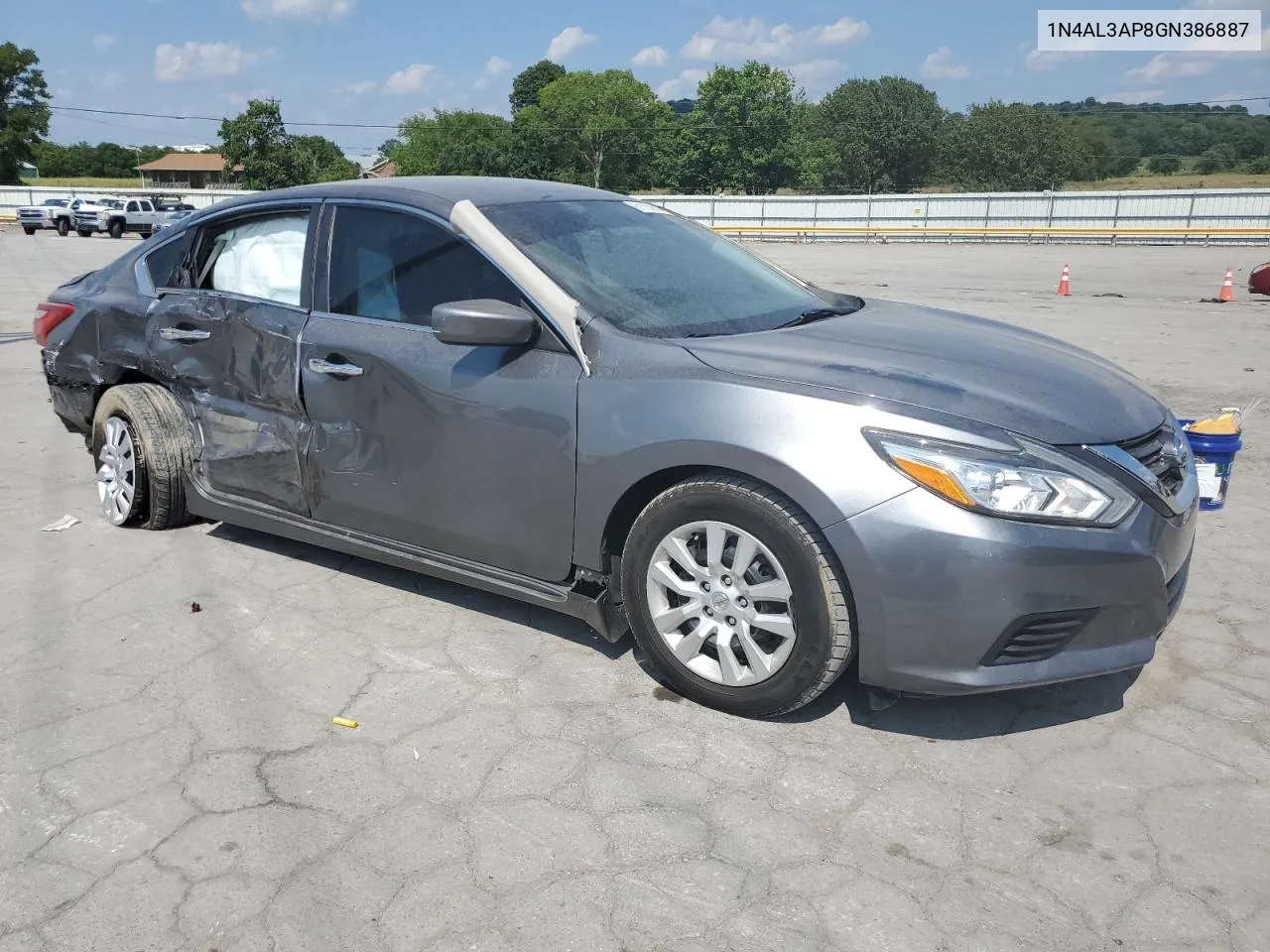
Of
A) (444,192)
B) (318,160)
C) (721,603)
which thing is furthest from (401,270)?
(318,160)

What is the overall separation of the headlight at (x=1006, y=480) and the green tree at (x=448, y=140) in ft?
306

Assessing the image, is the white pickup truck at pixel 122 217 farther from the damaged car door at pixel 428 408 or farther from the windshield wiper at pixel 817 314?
the windshield wiper at pixel 817 314

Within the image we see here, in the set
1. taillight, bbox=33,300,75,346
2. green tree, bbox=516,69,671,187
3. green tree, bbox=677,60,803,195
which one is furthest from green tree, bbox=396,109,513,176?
taillight, bbox=33,300,75,346

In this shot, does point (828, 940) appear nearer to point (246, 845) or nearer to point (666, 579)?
point (666, 579)

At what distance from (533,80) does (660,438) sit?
135 meters

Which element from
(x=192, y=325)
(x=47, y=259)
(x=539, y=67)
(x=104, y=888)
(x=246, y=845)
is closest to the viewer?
(x=104, y=888)

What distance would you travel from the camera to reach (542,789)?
110 inches

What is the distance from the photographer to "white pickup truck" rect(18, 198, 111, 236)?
39938 mm

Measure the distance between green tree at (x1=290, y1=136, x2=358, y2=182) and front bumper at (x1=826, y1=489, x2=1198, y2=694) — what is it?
43662 mm

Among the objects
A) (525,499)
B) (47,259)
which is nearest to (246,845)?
(525,499)

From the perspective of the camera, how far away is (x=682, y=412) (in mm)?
3027

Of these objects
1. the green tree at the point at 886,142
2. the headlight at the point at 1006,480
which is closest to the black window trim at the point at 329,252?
the headlight at the point at 1006,480

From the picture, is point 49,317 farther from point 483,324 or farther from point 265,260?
point 483,324

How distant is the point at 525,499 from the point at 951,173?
97.0 m
